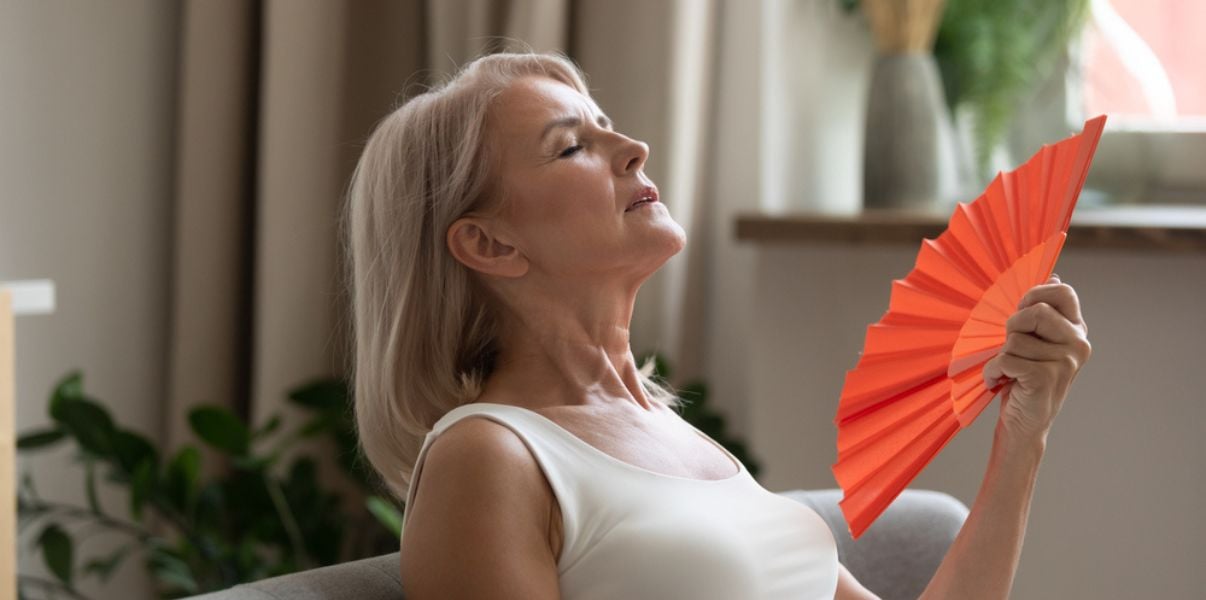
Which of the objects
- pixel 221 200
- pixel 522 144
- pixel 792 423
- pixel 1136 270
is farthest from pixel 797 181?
pixel 522 144

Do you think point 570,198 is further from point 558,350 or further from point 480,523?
point 480,523

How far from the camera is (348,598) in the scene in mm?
1091

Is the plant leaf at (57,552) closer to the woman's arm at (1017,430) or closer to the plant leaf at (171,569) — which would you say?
the plant leaf at (171,569)

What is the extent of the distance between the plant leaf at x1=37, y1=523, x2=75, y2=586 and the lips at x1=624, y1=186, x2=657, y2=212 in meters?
1.11

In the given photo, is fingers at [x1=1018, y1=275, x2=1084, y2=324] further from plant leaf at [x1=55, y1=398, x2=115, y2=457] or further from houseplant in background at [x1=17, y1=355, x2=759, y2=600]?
plant leaf at [x1=55, y1=398, x2=115, y2=457]

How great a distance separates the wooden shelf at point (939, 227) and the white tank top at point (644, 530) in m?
0.82

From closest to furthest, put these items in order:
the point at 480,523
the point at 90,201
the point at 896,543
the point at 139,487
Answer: the point at 480,523
the point at 896,543
the point at 139,487
the point at 90,201

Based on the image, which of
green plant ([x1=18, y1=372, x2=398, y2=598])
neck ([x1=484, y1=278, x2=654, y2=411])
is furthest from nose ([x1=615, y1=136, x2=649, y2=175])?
green plant ([x1=18, y1=372, x2=398, y2=598])

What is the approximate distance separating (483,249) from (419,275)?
6 cm

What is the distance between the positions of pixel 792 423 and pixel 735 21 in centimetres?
65

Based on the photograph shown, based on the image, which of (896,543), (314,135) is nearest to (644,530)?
(896,543)

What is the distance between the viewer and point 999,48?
2109 millimetres

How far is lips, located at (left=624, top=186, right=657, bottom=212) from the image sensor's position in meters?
1.17

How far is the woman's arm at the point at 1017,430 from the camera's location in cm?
100
